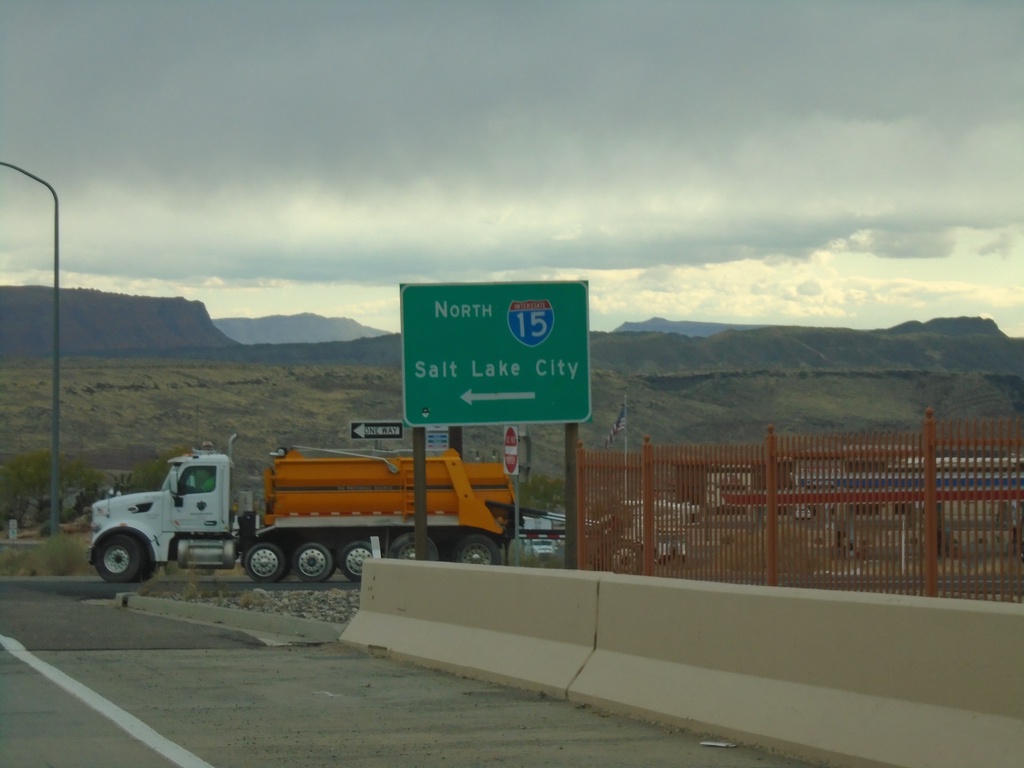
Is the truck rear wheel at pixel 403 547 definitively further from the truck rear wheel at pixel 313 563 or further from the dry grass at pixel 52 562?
the dry grass at pixel 52 562

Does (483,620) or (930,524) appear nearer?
(483,620)

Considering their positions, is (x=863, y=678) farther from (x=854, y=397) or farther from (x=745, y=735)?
(x=854, y=397)

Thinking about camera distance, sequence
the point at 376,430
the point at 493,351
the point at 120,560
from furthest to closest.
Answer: the point at 120,560
the point at 376,430
the point at 493,351

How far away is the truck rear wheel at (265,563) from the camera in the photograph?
93.4 ft

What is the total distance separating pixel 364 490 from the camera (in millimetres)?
29125

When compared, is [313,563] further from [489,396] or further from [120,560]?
[489,396]

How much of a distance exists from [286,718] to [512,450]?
15.5 meters

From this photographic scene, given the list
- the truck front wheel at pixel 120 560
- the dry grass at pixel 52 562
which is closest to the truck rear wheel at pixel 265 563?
the truck front wheel at pixel 120 560

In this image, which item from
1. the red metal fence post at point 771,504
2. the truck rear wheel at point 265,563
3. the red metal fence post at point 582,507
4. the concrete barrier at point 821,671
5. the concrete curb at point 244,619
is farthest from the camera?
the truck rear wheel at point 265,563

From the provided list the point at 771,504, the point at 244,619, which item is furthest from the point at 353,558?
the point at 771,504

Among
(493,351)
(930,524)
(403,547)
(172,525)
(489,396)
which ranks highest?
(493,351)

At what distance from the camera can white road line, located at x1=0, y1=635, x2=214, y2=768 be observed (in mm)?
7559

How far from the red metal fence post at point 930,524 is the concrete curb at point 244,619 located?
600 centimetres

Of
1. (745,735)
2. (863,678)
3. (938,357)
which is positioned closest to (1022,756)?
(863,678)
